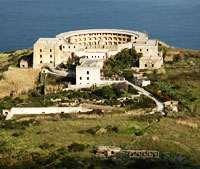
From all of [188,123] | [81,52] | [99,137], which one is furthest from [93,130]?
[81,52]

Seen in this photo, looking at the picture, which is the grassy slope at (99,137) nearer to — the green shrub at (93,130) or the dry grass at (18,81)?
the green shrub at (93,130)

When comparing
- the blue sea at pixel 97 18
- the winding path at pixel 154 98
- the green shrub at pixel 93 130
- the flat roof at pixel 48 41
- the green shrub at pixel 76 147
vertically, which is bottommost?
the green shrub at pixel 76 147

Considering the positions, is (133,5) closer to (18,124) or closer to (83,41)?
(83,41)

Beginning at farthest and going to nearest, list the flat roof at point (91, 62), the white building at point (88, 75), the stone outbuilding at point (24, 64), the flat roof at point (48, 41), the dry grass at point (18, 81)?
the stone outbuilding at point (24, 64)
the flat roof at point (48, 41)
the dry grass at point (18, 81)
the flat roof at point (91, 62)
the white building at point (88, 75)

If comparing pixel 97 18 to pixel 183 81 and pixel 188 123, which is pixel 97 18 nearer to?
pixel 183 81

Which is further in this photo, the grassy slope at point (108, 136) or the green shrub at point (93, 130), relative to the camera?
the green shrub at point (93, 130)

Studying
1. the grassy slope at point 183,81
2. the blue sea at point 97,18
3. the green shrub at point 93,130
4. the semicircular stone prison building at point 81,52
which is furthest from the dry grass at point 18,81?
the blue sea at point 97,18

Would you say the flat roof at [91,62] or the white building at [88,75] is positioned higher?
the flat roof at [91,62]

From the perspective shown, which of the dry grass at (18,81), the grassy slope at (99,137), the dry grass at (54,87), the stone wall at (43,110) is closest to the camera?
the grassy slope at (99,137)
